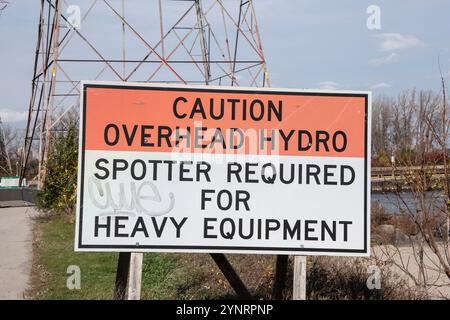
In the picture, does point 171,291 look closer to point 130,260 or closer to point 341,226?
point 130,260

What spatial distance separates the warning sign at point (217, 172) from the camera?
479cm

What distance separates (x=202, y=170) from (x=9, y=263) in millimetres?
6645

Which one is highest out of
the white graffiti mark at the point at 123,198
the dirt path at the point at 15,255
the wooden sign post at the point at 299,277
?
the white graffiti mark at the point at 123,198

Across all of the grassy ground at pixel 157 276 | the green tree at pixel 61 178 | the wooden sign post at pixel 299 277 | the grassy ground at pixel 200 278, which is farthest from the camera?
the green tree at pixel 61 178

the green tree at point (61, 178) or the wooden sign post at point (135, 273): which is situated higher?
the green tree at point (61, 178)

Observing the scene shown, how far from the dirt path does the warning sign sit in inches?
144

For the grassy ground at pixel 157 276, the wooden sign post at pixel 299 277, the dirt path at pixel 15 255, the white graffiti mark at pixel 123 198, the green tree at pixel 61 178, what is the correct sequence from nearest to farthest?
the white graffiti mark at pixel 123 198, the wooden sign post at pixel 299 277, the grassy ground at pixel 157 276, the dirt path at pixel 15 255, the green tree at pixel 61 178

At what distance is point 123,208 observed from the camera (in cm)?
478

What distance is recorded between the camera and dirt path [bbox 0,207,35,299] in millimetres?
8312

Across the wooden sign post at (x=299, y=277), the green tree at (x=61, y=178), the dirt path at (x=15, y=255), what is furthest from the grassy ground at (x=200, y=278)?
the green tree at (x=61, y=178)

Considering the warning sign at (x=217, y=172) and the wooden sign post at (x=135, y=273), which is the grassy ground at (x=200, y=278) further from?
the wooden sign post at (x=135, y=273)

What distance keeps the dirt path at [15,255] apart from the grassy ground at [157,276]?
0.57ft

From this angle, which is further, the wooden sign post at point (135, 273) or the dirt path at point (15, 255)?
the dirt path at point (15, 255)
